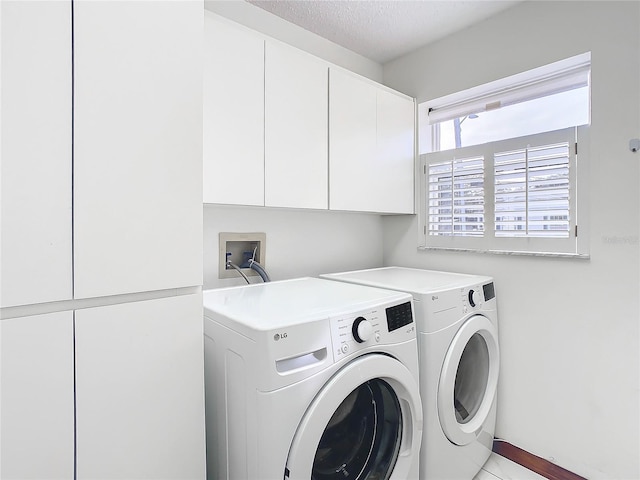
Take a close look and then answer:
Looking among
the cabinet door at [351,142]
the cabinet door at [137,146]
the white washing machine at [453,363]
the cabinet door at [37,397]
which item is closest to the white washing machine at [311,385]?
the white washing machine at [453,363]

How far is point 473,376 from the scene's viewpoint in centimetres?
174

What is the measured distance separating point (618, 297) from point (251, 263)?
5.43 feet

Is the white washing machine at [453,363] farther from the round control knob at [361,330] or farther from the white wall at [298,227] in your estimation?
the round control knob at [361,330]

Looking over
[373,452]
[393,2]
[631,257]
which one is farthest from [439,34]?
[373,452]

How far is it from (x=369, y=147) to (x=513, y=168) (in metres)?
0.74

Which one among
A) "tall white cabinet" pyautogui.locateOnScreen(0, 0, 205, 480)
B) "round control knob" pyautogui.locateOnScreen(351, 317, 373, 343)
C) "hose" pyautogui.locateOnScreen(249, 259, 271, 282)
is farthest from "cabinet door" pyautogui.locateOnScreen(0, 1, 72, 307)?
"hose" pyautogui.locateOnScreen(249, 259, 271, 282)

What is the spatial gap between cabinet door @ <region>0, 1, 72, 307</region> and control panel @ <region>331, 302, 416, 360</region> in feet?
2.26

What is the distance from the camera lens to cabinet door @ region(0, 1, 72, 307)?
650mm

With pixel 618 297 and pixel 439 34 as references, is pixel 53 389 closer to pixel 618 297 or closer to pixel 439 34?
pixel 618 297

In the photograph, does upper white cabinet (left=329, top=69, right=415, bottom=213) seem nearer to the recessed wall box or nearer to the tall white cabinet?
the recessed wall box

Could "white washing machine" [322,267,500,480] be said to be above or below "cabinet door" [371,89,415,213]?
below

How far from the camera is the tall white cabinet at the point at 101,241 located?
67cm

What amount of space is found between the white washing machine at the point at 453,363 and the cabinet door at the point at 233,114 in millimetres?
728

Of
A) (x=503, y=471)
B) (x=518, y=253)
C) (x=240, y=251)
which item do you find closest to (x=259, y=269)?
(x=240, y=251)
